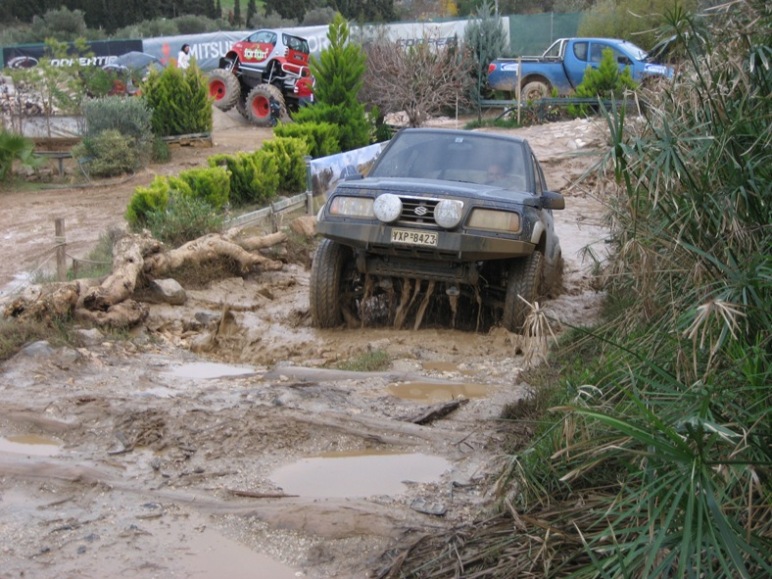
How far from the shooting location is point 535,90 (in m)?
26.5

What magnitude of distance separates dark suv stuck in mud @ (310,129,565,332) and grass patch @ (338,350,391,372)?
33.8 inches

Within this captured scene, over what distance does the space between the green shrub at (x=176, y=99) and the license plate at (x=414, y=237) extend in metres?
14.1

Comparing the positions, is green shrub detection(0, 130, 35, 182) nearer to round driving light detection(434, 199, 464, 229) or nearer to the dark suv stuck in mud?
the dark suv stuck in mud

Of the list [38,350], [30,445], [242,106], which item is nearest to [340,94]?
[242,106]

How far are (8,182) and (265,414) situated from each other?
515 inches

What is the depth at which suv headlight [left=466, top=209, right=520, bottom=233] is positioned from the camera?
7590 mm

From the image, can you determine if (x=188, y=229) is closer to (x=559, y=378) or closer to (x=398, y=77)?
(x=559, y=378)

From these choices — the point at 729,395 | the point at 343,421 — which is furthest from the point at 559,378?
the point at 729,395

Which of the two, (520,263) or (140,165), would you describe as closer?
(520,263)

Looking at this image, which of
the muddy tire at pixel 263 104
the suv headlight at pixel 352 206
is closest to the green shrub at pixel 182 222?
Answer: the suv headlight at pixel 352 206

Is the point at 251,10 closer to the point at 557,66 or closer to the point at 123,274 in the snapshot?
the point at 557,66

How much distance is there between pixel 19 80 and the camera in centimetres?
2089

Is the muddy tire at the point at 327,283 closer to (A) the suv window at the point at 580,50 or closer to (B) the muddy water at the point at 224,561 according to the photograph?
(B) the muddy water at the point at 224,561

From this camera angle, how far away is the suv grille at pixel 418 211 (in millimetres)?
7605
